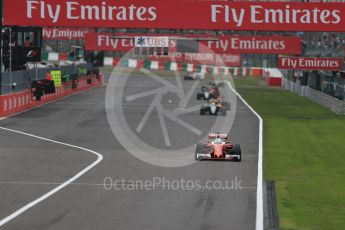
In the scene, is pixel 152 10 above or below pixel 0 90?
above

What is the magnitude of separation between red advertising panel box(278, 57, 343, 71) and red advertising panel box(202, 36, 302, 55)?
2.35 metres

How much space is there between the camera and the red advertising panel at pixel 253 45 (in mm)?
64125

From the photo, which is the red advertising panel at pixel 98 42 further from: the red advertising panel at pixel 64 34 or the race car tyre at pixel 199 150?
the race car tyre at pixel 199 150

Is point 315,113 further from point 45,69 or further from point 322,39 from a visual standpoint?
point 322,39

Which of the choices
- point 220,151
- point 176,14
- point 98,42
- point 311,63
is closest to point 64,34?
point 98,42

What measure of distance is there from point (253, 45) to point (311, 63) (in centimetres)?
541

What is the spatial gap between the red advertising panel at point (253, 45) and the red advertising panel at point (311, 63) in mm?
2353

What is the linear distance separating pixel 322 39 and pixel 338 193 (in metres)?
68.5

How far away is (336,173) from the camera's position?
22.8m

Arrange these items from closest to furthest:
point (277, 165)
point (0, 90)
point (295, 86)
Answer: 1. point (277, 165)
2. point (0, 90)
3. point (295, 86)

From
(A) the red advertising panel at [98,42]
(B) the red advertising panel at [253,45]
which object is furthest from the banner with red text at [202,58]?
(B) the red advertising panel at [253,45]

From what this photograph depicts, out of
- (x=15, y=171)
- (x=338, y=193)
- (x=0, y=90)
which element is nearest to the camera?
(x=338, y=193)

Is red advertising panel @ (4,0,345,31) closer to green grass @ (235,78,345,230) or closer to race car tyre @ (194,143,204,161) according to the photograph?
green grass @ (235,78,345,230)

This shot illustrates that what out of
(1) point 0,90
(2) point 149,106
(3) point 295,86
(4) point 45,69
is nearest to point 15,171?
(1) point 0,90
